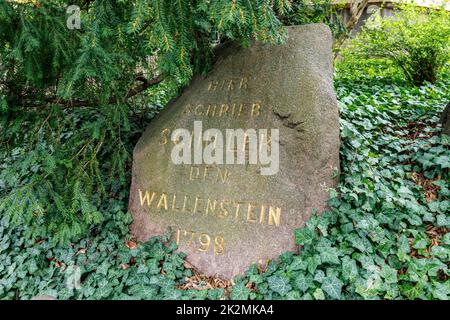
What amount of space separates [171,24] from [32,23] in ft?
3.54

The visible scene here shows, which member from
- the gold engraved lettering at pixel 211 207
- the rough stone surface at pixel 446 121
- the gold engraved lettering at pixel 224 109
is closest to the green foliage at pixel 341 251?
the rough stone surface at pixel 446 121

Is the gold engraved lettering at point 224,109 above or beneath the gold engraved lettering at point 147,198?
above

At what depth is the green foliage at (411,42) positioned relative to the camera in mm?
5301

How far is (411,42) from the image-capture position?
17.4 feet

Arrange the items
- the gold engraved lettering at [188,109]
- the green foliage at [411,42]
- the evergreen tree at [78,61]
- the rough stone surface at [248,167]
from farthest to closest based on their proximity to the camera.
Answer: the green foliage at [411,42], the gold engraved lettering at [188,109], the rough stone surface at [248,167], the evergreen tree at [78,61]

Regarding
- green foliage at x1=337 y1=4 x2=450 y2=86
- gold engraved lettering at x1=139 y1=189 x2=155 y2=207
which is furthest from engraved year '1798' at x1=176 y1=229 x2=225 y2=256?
green foliage at x1=337 y1=4 x2=450 y2=86

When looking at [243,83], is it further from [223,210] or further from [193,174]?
[223,210]

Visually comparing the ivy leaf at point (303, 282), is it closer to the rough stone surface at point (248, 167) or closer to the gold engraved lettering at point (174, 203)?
the rough stone surface at point (248, 167)

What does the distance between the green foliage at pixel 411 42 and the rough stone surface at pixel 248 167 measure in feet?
9.23

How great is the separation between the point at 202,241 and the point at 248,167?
29.9 inches

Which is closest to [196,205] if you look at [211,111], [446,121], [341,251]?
[211,111]
